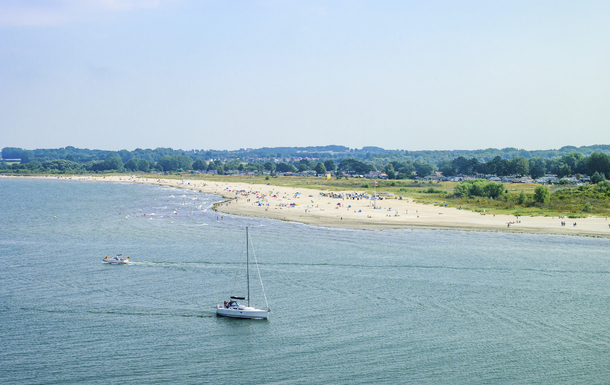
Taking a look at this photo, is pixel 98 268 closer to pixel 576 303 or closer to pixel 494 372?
pixel 494 372

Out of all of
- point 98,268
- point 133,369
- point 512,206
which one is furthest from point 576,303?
point 512,206

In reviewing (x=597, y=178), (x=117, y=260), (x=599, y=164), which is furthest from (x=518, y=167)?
(x=117, y=260)

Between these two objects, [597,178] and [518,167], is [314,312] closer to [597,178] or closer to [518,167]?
[597,178]

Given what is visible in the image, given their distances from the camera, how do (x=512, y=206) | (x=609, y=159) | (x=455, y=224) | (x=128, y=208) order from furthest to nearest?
(x=609, y=159) < (x=128, y=208) < (x=512, y=206) < (x=455, y=224)

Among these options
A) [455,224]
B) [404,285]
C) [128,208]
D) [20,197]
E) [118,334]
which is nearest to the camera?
[118,334]

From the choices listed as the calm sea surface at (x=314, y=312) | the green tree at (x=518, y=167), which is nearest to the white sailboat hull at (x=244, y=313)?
the calm sea surface at (x=314, y=312)

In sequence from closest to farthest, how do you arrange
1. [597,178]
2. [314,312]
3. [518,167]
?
[314,312]
[597,178]
[518,167]

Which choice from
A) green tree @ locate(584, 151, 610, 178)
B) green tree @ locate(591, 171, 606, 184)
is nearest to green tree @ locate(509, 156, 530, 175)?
green tree @ locate(584, 151, 610, 178)
